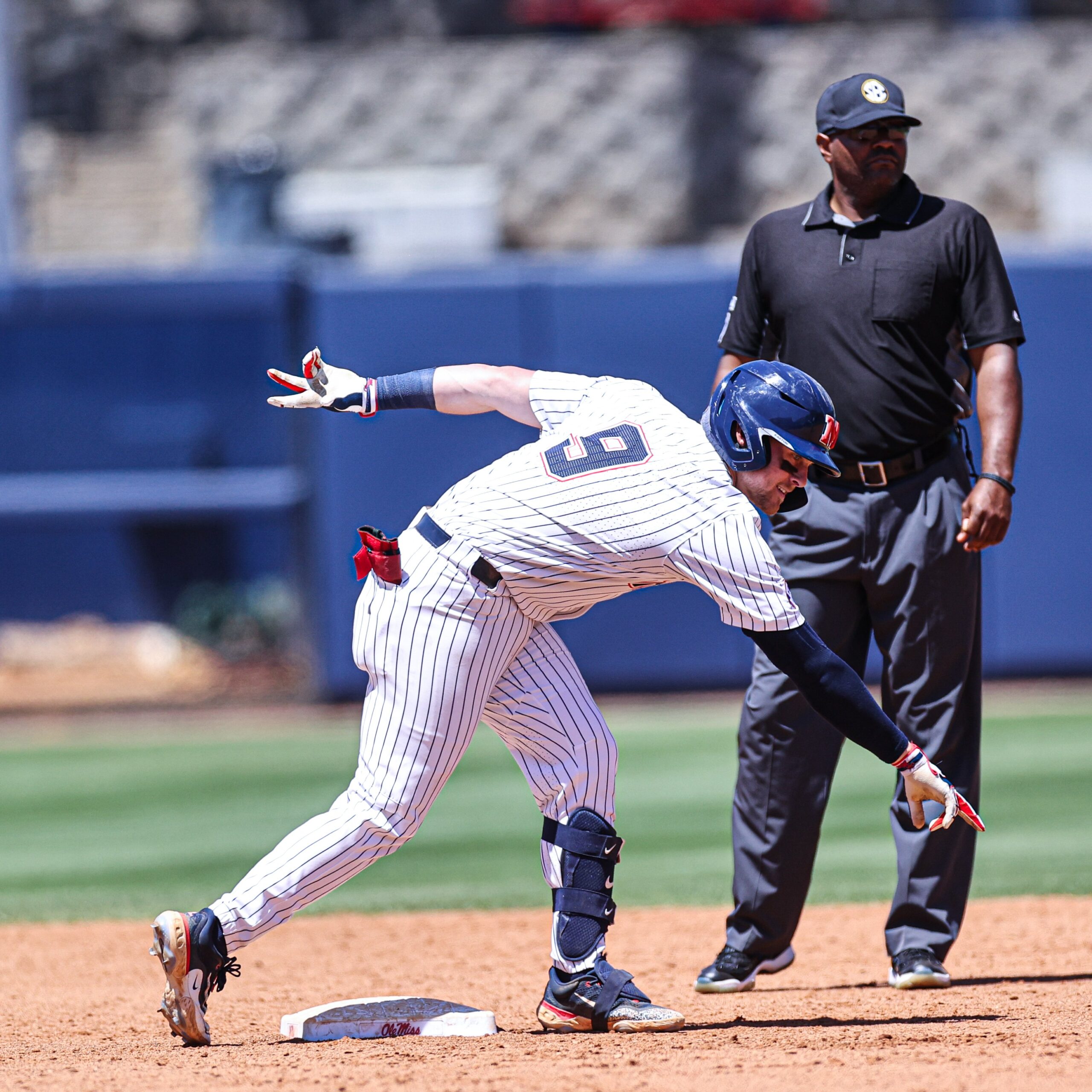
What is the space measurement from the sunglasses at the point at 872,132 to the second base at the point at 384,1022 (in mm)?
2244

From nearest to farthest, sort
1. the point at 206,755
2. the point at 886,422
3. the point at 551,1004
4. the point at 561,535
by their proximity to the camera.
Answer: the point at 561,535, the point at 551,1004, the point at 886,422, the point at 206,755

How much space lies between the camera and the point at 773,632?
11.0ft

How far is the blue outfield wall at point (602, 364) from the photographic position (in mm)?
11062

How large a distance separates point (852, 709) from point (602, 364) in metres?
7.95

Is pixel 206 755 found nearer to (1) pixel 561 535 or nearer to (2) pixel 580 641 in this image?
(2) pixel 580 641

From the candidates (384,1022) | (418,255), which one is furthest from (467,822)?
(418,255)

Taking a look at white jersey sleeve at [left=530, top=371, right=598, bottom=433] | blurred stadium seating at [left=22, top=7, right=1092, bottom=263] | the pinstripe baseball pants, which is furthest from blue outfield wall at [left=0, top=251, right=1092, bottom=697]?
the pinstripe baseball pants

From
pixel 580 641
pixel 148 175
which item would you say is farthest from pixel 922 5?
pixel 580 641

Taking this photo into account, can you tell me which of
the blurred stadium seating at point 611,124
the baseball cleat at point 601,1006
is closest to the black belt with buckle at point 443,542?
the baseball cleat at point 601,1006

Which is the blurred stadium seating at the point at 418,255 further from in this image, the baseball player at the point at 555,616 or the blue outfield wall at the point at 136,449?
the baseball player at the point at 555,616

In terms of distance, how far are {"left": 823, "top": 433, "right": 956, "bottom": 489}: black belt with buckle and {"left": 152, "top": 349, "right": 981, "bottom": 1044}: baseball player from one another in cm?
69

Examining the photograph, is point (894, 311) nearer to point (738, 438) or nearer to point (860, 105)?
point (860, 105)

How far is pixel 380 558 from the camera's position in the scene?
350cm

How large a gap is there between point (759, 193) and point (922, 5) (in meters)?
2.97
